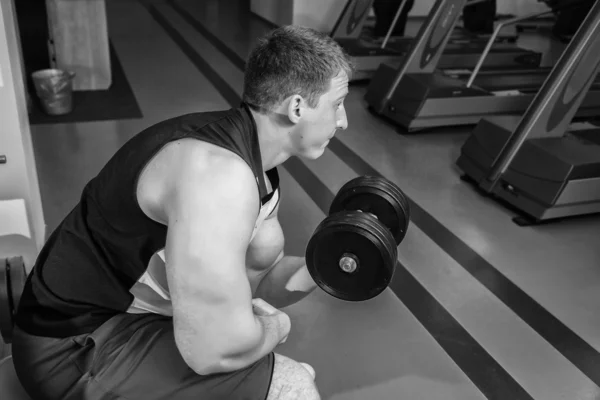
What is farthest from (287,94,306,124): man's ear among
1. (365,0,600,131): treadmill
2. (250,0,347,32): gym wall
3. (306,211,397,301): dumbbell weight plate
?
(250,0,347,32): gym wall

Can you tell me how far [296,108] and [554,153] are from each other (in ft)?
6.56

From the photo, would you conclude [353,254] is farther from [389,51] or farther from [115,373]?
[389,51]

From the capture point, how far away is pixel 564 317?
82.1 inches

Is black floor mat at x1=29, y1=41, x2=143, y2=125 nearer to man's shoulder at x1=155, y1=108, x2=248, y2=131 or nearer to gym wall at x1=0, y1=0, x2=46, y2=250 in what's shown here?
gym wall at x1=0, y1=0, x2=46, y2=250

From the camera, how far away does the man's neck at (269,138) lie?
3.72 ft

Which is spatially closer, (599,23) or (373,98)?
(599,23)

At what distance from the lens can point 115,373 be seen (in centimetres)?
113

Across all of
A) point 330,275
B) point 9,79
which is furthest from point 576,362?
point 9,79

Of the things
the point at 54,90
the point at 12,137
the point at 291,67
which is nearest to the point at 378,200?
the point at 291,67

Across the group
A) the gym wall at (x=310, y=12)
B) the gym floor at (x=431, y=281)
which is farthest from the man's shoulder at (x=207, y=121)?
the gym wall at (x=310, y=12)

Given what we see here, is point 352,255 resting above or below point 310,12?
above

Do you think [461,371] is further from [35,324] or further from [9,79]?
[9,79]

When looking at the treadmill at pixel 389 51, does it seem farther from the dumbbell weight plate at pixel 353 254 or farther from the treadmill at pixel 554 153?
the dumbbell weight plate at pixel 353 254

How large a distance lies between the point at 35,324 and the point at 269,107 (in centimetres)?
64
